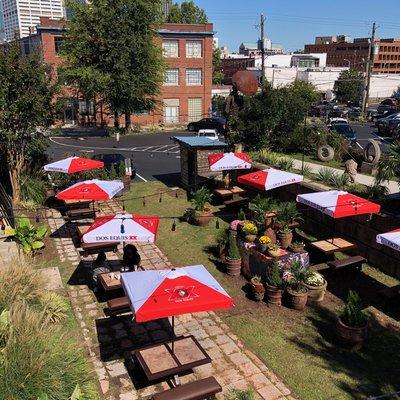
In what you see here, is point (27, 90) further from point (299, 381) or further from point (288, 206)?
point (299, 381)

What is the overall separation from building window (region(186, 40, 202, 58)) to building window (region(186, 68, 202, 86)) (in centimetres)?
162

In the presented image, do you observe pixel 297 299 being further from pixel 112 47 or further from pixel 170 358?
pixel 112 47

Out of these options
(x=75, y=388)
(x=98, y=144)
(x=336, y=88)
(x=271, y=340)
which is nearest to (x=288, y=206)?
(x=271, y=340)

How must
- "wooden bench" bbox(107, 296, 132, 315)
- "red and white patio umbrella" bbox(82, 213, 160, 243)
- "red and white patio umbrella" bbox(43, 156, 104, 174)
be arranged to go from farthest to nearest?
"red and white patio umbrella" bbox(43, 156, 104, 174) → "red and white patio umbrella" bbox(82, 213, 160, 243) → "wooden bench" bbox(107, 296, 132, 315)

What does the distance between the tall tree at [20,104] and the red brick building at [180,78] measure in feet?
105

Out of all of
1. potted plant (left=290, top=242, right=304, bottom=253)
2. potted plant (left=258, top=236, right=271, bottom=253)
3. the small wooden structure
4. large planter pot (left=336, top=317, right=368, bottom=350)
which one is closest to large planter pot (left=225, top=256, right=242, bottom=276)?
potted plant (left=258, top=236, right=271, bottom=253)

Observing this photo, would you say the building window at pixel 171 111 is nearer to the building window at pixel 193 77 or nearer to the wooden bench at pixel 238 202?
the building window at pixel 193 77

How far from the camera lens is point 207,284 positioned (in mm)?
7180

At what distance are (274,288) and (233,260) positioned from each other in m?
1.93

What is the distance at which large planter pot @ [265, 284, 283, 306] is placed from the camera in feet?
34.4

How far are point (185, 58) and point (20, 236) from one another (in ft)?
137

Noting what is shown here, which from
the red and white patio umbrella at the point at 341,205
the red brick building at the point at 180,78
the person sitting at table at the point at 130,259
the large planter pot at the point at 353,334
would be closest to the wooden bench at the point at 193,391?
the large planter pot at the point at 353,334

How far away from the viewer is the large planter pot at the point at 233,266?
12.1 meters

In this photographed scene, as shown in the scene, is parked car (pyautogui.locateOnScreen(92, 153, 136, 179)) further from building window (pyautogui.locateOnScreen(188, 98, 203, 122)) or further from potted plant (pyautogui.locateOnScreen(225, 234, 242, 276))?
building window (pyautogui.locateOnScreen(188, 98, 203, 122))
